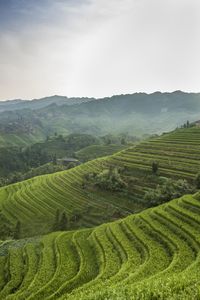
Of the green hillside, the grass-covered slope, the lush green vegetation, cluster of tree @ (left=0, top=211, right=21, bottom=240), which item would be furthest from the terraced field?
the green hillside

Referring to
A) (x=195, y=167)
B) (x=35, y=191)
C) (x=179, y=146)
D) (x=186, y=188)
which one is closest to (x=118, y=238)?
(x=186, y=188)

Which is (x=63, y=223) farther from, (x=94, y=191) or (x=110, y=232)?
(x=110, y=232)

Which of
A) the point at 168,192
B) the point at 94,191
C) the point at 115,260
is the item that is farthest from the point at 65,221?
the point at 115,260

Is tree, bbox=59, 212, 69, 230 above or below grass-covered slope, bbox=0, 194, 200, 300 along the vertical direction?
below

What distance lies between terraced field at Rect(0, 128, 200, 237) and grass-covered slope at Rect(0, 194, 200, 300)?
906 inches

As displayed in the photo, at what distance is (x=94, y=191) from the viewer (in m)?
74.8

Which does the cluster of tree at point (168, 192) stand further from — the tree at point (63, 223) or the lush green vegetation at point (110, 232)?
the tree at point (63, 223)

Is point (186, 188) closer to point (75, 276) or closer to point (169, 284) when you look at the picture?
point (75, 276)

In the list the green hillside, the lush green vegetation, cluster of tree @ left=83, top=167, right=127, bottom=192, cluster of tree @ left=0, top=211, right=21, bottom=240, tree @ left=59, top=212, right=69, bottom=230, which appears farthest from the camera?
the green hillside

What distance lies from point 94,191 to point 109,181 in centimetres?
500

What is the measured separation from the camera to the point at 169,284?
17.7 metres

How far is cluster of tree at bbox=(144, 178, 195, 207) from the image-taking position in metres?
57.6

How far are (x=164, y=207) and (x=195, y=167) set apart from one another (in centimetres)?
3111

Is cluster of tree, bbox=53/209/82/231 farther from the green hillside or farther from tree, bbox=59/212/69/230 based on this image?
the green hillside
